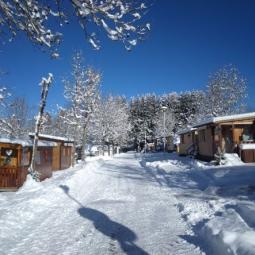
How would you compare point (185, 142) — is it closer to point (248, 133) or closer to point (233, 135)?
point (248, 133)

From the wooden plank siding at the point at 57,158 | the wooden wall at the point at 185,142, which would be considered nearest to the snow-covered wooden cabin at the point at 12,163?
the wooden plank siding at the point at 57,158

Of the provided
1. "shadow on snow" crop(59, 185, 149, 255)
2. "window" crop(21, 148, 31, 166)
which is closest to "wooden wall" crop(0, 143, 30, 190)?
"window" crop(21, 148, 31, 166)

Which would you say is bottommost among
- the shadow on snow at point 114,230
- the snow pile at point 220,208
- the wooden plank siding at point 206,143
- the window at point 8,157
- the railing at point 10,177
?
the shadow on snow at point 114,230

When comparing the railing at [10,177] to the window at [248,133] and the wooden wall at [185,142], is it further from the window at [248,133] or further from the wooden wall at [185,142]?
the wooden wall at [185,142]

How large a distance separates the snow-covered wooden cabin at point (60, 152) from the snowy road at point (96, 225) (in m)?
15.5

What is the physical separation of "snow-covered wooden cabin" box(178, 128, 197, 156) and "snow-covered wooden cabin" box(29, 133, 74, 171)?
41.5 ft

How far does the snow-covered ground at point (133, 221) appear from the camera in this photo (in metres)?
7.36

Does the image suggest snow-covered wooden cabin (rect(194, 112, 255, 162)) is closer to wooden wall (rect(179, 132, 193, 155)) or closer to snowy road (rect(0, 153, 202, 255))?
wooden wall (rect(179, 132, 193, 155))

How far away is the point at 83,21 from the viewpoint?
6371 mm

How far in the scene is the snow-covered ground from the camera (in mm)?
7363

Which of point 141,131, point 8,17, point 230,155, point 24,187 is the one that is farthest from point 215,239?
point 141,131

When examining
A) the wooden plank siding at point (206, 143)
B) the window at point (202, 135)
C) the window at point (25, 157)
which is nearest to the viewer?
the window at point (25, 157)

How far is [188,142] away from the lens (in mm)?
43906

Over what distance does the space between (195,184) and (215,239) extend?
35.8 feet
